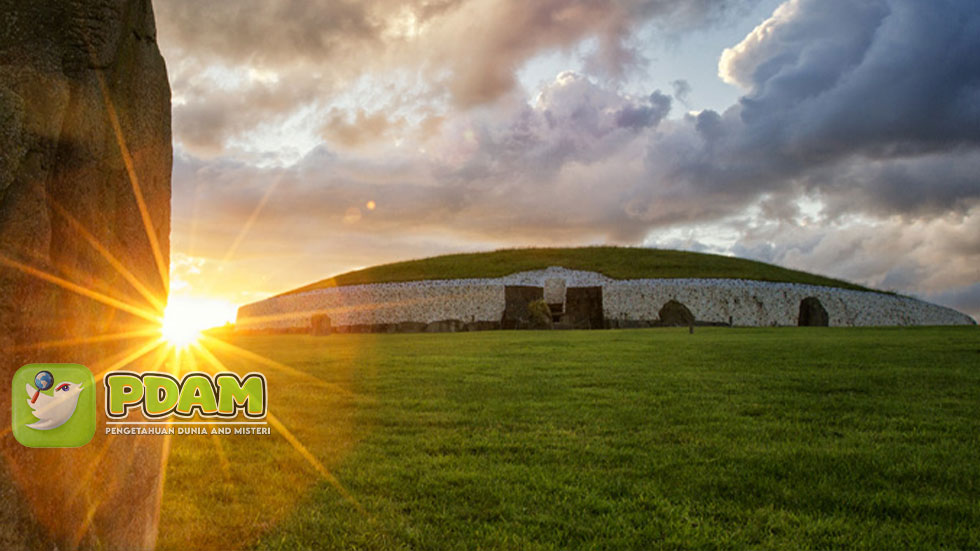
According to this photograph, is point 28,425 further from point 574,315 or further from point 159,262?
point 574,315

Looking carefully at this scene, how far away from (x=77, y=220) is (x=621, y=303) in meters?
40.5

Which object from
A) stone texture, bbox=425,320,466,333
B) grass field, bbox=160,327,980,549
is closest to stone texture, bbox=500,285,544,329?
stone texture, bbox=425,320,466,333

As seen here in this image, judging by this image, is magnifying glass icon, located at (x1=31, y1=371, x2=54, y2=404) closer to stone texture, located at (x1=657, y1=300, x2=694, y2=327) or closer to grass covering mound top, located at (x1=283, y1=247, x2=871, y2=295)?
stone texture, located at (x1=657, y1=300, x2=694, y2=327)

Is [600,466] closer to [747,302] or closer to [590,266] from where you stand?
[747,302]

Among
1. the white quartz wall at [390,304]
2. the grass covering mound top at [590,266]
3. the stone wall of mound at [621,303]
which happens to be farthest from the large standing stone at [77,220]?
the grass covering mound top at [590,266]

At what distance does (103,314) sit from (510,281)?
44.2 metres

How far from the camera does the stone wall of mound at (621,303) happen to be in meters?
41.8

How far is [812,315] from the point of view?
31.6 metres

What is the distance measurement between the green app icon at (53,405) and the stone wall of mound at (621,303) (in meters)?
34.6

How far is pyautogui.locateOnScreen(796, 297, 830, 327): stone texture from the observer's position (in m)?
31.4

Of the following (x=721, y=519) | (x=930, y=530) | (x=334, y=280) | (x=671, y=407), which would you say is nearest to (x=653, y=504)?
(x=721, y=519)

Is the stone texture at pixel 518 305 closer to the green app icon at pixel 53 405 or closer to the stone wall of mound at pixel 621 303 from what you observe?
the stone wall of mound at pixel 621 303

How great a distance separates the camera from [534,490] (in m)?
5.67

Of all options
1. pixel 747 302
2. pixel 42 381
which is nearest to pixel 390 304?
pixel 747 302
